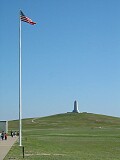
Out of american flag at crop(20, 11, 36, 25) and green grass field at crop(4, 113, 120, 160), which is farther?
american flag at crop(20, 11, 36, 25)

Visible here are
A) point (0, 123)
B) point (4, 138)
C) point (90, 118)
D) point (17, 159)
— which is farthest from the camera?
point (90, 118)

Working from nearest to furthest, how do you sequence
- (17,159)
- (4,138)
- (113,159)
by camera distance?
(17,159), (113,159), (4,138)

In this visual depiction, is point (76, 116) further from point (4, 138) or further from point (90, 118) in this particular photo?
point (4, 138)

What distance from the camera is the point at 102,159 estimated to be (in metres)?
28.0

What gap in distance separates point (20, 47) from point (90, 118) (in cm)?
12835

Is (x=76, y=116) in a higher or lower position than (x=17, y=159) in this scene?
higher

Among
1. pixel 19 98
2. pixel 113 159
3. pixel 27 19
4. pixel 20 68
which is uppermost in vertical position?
pixel 27 19

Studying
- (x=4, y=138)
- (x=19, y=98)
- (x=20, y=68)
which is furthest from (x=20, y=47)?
(x=4, y=138)

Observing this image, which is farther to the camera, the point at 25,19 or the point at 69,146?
the point at 69,146

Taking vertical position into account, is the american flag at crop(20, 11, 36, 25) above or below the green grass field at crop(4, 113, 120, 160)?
above

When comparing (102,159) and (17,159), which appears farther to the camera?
(102,159)

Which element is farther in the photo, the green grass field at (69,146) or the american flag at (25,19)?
the american flag at (25,19)

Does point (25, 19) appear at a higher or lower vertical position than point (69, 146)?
higher

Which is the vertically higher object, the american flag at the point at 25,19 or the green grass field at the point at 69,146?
the american flag at the point at 25,19
